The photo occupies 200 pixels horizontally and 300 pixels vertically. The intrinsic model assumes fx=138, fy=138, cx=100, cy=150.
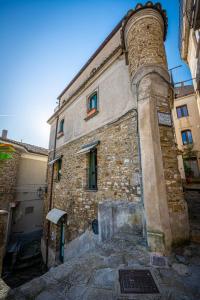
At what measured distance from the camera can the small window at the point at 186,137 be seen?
16266mm

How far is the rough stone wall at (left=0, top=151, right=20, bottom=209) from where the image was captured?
32.8 ft

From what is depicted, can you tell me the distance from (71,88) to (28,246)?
12561mm

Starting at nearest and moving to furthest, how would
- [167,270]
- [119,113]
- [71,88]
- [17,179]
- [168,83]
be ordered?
1. [167,270]
2. [168,83]
3. [119,113]
4. [71,88]
5. [17,179]

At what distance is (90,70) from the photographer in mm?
8266

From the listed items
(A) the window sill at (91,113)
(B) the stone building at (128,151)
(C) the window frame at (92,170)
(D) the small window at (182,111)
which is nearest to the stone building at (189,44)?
(B) the stone building at (128,151)

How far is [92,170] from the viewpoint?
20.9 feet

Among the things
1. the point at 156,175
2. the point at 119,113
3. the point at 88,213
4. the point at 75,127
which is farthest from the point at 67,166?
the point at 156,175

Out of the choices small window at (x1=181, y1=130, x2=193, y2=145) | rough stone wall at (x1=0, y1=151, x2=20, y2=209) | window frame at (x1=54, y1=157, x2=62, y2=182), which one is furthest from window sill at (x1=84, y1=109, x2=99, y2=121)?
small window at (x1=181, y1=130, x2=193, y2=145)

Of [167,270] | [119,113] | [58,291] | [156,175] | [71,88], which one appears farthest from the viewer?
[71,88]

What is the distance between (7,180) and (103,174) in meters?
8.88

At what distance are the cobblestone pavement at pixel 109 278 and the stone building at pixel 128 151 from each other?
0.47 m

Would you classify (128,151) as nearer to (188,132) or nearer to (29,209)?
(29,209)

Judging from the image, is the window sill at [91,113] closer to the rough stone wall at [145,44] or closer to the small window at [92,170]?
the small window at [92,170]

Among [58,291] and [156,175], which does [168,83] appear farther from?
[58,291]
